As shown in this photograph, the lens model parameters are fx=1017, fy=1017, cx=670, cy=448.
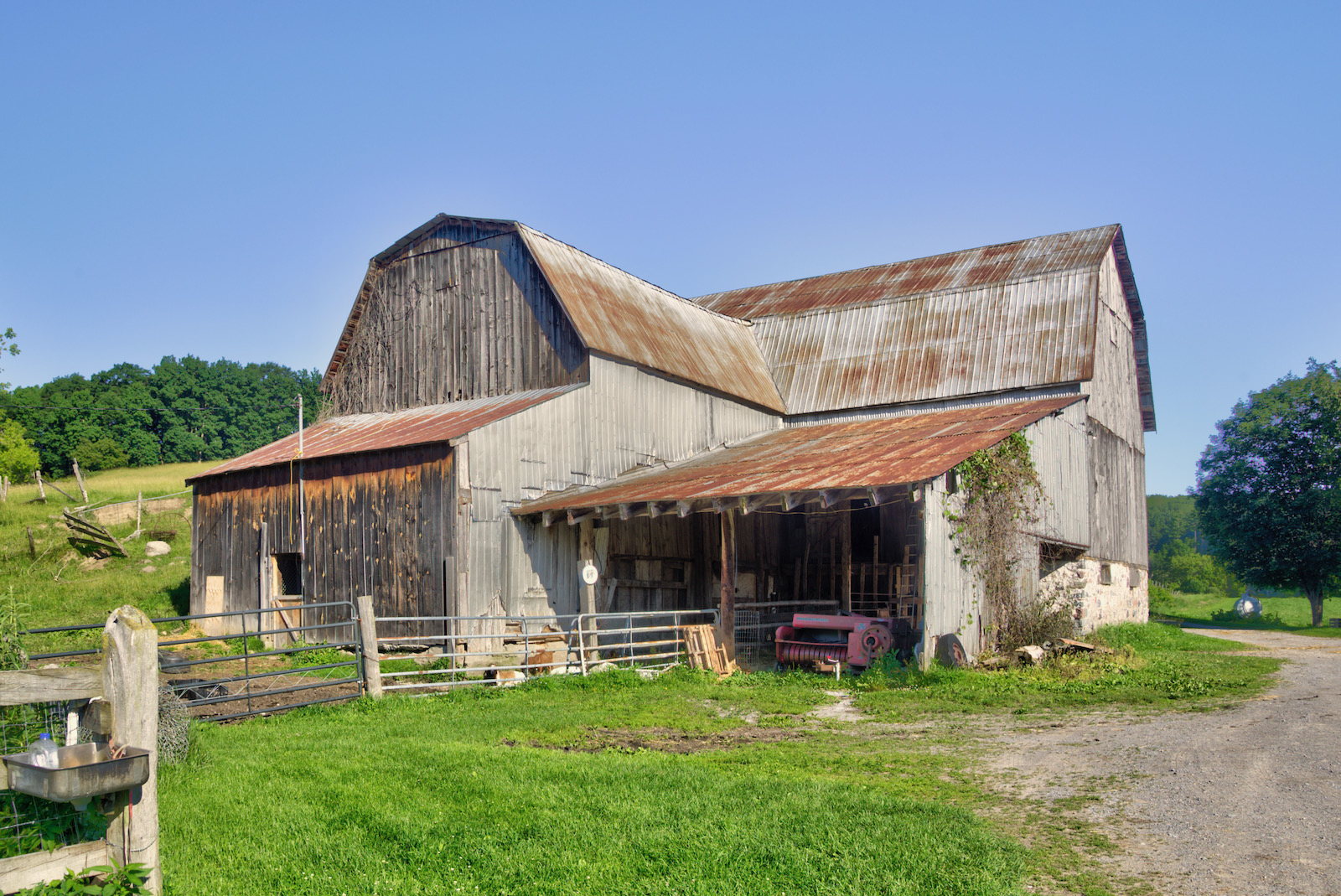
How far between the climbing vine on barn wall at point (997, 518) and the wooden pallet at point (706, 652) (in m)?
4.34

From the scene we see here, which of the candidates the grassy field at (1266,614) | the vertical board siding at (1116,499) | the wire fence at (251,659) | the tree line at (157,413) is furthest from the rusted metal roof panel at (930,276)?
the tree line at (157,413)

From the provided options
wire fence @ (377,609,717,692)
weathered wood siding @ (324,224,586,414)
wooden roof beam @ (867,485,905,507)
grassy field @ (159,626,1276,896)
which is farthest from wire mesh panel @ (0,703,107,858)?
weathered wood siding @ (324,224,586,414)

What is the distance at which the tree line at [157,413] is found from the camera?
6775cm

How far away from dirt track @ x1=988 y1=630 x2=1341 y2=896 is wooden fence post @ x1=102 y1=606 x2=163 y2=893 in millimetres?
5505

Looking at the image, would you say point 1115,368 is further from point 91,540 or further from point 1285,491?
point 91,540

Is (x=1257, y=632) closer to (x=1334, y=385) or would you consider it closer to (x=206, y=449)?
(x=1334, y=385)

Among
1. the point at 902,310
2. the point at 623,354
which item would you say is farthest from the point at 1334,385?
the point at 623,354

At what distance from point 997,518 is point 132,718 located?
1546 cm

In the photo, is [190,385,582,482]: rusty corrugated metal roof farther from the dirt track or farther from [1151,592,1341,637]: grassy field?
[1151,592,1341,637]: grassy field

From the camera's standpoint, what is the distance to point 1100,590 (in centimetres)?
2548

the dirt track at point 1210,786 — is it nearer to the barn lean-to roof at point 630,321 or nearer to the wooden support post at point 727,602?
the wooden support post at point 727,602

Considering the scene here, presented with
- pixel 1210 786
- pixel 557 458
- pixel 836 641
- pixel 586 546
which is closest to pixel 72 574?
pixel 557 458

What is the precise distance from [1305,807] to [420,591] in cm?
1413

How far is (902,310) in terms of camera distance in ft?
95.6
